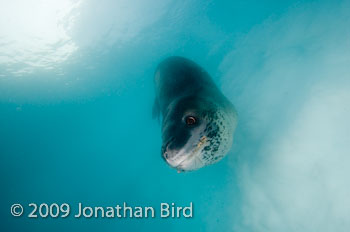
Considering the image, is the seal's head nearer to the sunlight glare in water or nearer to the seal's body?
the seal's body

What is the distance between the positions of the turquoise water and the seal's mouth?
3.47 meters

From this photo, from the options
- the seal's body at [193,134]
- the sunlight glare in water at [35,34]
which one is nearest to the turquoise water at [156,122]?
the sunlight glare in water at [35,34]

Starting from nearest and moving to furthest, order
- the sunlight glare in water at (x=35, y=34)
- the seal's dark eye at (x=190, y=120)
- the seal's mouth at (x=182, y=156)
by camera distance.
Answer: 1. the seal's mouth at (x=182, y=156)
2. the seal's dark eye at (x=190, y=120)
3. the sunlight glare in water at (x=35, y=34)

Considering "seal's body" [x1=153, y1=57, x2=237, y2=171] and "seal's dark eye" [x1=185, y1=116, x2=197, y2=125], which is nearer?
"seal's body" [x1=153, y1=57, x2=237, y2=171]

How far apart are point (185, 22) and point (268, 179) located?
5359 millimetres

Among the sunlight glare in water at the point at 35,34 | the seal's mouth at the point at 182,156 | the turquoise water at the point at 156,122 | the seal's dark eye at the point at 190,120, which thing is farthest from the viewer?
the sunlight glare in water at the point at 35,34

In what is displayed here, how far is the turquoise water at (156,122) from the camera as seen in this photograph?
4539 mm

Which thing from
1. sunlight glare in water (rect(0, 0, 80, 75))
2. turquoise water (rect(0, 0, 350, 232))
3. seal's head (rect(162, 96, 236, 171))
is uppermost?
sunlight glare in water (rect(0, 0, 80, 75))

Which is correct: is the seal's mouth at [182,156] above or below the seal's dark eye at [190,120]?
below

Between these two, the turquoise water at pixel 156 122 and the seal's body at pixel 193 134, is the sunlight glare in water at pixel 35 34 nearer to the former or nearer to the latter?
the turquoise water at pixel 156 122

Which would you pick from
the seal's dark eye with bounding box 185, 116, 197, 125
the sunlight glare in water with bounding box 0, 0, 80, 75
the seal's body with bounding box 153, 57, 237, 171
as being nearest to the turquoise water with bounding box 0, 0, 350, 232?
the sunlight glare in water with bounding box 0, 0, 80, 75

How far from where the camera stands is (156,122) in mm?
8539

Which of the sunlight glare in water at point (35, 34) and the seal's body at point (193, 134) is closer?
the seal's body at point (193, 134)

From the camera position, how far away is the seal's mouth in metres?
1.65
